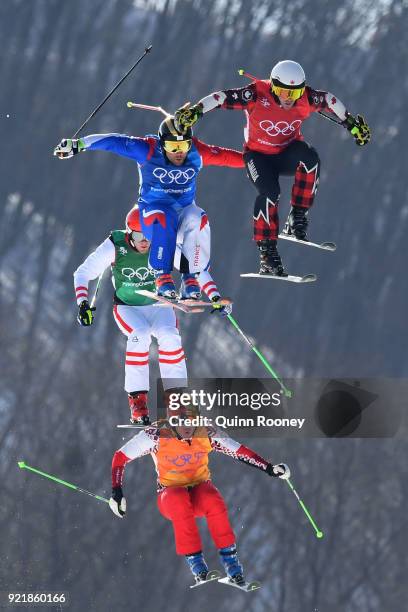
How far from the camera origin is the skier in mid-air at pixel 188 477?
24.9 meters

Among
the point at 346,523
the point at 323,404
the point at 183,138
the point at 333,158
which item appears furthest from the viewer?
the point at 333,158

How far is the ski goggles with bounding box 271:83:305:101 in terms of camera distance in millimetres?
24344

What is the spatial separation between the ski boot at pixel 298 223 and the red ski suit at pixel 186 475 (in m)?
2.24

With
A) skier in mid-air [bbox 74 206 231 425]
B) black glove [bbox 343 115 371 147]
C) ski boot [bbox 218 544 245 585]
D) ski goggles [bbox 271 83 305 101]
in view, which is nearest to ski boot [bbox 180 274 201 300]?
skier in mid-air [bbox 74 206 231 425]

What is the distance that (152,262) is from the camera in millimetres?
24172

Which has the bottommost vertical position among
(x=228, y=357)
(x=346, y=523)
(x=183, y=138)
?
(x=346, y=523)

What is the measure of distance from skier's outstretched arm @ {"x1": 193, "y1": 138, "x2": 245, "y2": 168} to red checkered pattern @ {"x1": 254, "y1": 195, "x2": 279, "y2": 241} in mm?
457

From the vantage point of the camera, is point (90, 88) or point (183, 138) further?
point (90, 88)

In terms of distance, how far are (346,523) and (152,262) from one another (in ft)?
57.6

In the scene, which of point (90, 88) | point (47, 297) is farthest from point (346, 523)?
point (90, 88)

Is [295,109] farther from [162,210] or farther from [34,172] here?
[34,172]

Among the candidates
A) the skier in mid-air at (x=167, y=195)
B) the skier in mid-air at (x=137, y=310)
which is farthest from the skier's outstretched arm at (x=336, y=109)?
the skier in mid-air at (x=137, y=310)

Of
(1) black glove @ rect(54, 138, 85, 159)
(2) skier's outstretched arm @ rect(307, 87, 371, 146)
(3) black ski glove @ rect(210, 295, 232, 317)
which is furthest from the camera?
(2) skier's outstretched arm @ rect(307, 87, 371, 146)

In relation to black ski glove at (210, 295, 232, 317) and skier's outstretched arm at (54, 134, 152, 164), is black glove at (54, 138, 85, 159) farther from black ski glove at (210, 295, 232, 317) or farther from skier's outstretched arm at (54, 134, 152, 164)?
black ski glove at (210, 295, 232, 317)
